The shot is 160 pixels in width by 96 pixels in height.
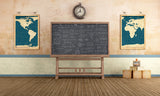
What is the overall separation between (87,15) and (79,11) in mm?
312

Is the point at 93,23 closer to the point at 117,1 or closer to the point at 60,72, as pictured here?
the point at 117,1

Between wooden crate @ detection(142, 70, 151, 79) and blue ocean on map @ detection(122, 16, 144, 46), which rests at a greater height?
blue ocean on map @ detection(122, 16, 144, 46)

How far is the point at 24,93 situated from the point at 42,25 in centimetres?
274

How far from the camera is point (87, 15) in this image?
5582 mm

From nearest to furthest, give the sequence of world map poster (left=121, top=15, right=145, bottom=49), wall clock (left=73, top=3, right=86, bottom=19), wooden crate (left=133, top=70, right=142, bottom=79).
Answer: wooden crate (left=133, top=70, right=142, bottom=79)
wall clock (left=73, top=3, right=86, bottom=19)
world map poster (left=121, top=15, right=145, bottom=49)

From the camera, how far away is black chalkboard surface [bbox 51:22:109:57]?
5074 millimetres

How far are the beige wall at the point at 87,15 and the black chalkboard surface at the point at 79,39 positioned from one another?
500mm

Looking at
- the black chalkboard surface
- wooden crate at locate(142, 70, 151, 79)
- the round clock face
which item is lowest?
wooden crate at locate(142, 70, 151, 79)

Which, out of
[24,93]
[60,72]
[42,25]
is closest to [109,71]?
[60,72]

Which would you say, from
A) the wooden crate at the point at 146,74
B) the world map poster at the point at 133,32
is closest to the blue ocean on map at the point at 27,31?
the world map poster at the point at 133,32

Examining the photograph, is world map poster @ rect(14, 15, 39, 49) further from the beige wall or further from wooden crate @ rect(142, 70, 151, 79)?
wooden crate @ rect(142, 70, 151, 79)

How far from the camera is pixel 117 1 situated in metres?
5.62

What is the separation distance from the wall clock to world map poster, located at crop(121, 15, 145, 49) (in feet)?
4.28

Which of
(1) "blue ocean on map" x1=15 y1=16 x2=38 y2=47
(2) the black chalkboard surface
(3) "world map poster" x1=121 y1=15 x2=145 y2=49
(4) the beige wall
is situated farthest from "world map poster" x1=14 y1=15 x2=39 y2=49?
(3) "world map poster" x1=121 y1=15 x2=145 y2=49
